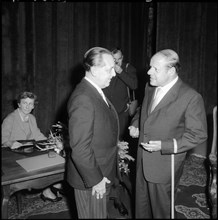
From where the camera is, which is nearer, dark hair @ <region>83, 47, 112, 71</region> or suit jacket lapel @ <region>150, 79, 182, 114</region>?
dark hair @ <region>83, 47, 112, 71</region>

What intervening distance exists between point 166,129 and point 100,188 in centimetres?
73

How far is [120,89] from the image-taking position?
461cm

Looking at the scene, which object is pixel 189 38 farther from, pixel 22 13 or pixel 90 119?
pixel 90 119

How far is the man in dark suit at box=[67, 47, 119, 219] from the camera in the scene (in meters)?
1.94

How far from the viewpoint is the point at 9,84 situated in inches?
195

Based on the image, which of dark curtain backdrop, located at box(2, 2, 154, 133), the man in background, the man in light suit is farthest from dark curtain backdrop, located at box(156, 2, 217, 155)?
the man in light suit

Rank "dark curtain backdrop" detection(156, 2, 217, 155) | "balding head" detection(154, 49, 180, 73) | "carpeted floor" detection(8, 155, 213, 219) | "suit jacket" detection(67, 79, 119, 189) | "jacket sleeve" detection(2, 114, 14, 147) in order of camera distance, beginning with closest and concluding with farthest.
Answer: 1. "suit jacket" detection(67, 79, 119, 189)
2. "balding head" detection(154, 49, 180, 73)
3. "carpeted floor" detection(8, 155, 213, 219)
4. "jacket sleeve" detection(2, 114, 14, 147)
5. "dark curtain backdrop" detection(156, 2, 217, 155)

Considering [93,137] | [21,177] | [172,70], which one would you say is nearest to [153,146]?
[93,137]

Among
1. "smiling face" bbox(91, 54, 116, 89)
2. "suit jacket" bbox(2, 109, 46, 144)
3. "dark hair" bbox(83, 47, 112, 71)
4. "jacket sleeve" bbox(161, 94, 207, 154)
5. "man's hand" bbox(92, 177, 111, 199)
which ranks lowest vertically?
"man's hand" bbox(92, 177, 111, 199)

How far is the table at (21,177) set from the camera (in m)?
2.43

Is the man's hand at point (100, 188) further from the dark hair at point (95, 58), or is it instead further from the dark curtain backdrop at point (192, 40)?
the dark curtain backdrop at point (192, 40)

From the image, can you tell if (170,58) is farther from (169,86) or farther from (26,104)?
(26,104)

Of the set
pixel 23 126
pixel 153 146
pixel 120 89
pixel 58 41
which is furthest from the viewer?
pixel 58 41

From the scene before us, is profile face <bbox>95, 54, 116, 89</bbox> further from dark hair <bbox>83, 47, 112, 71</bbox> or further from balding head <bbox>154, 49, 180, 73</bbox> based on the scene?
balding head <bbox>154, 49, 180, 73</bbox>
